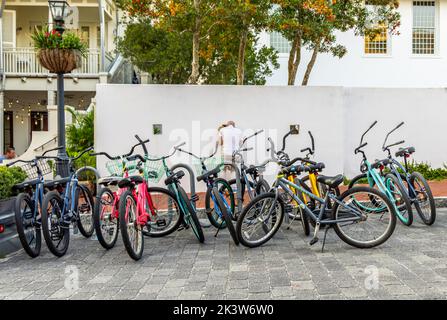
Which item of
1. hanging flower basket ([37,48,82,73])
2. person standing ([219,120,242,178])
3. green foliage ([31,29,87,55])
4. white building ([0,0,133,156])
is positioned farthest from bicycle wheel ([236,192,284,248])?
white building ([0,0,133,156])

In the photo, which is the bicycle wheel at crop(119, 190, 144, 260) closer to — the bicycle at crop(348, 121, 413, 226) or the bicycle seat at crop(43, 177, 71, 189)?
the bicycle seat at crop(43, 177, 71, 189)

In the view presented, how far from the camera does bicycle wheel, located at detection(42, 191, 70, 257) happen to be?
5707 mm

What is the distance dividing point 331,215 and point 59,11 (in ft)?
19.7

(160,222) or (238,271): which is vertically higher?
(160,222)

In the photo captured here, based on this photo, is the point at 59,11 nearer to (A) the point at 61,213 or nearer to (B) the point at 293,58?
(A) the point at 61,213

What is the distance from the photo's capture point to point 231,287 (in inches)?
178

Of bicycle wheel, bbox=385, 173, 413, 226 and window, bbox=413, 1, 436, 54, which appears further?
window, bbox=413, 1, 436, 54

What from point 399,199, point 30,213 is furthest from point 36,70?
point 399,199

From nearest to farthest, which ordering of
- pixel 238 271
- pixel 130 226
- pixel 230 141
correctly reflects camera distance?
pixel 238 271
pixel 130 226
pixel 230 141

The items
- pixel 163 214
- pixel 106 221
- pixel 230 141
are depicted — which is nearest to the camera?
pixel 106 221

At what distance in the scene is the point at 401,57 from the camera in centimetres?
2166

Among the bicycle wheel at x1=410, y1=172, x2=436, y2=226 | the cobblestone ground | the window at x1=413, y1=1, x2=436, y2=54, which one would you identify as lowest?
the cobblestone ground

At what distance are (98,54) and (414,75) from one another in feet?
43.3

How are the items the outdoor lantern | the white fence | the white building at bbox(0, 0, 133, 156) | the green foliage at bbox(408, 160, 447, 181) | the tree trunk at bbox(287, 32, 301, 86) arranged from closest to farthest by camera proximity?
the outdoor lantern, the white fence, the green foliage at bbox(408, 160, 447, 181), the tree trunk at bbox(287, 32, 301, 86), the white building at bbox(0, 0, 133, 156)
